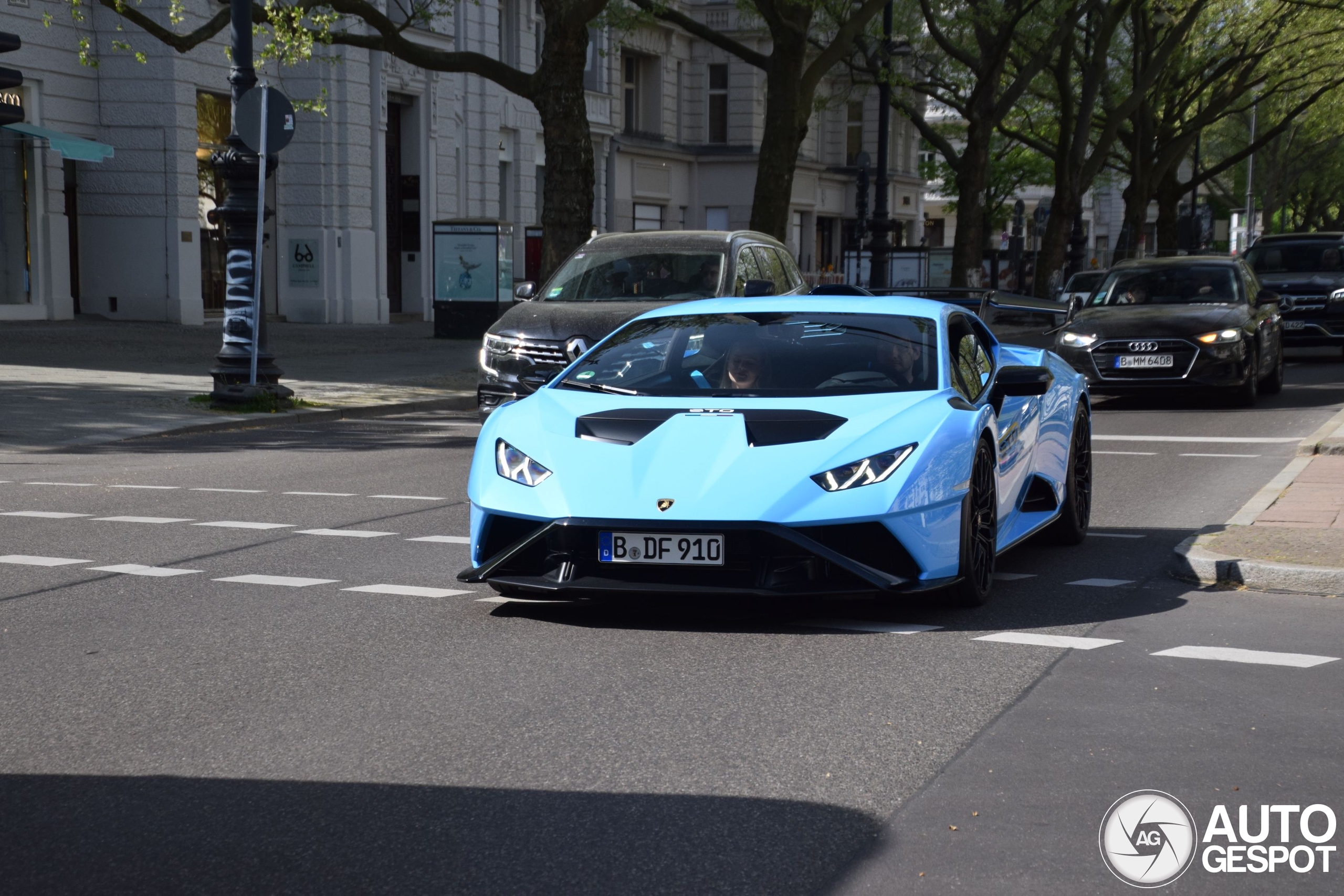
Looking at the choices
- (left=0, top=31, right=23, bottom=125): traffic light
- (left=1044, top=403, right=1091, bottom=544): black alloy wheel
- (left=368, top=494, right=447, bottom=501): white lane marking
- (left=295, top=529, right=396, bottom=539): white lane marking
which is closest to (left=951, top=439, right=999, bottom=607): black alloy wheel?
(left=1044, top=403, right=1091, bottom=544): black alloy wheel

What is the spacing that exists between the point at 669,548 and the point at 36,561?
3.57 m

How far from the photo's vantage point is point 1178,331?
16.7 m

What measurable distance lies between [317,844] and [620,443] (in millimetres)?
2773

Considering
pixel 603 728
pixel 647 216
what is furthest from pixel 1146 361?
pixel 647 216

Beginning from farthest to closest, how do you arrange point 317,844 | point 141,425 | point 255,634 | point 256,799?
point 141,425 < point 255,634 < point 256,799 < point 317,844

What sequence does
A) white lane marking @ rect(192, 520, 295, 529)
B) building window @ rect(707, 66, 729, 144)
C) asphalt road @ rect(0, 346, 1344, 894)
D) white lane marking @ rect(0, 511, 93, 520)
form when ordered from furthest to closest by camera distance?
building window @ rect(707, 66, 729, 144)
white lane marking @ rect(0, 511, 93, 520)
white lane marking @ rect(192, 520, 295, 529)
asphalt road @ rect(0, 346, 1344, 894)

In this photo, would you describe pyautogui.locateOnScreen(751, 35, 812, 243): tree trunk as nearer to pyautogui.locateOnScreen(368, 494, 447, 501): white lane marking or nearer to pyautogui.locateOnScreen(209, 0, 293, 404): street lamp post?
pyautogui.locateOnScreen(209, 0, 293, 404): street lamp post

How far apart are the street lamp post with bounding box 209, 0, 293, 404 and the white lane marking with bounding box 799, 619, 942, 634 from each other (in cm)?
1109

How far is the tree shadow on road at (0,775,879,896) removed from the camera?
3.70m

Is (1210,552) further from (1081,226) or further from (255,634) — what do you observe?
(1081,226)

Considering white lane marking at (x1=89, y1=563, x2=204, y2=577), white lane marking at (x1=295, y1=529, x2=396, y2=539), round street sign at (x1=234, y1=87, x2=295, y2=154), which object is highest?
round street sign at (x1=234, y1=87, x2=295, y2=154)

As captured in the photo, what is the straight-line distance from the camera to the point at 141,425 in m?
15.1

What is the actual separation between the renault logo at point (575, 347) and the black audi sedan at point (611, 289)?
10 cm

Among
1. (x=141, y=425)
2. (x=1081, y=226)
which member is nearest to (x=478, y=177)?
(x=1081, y=226)
